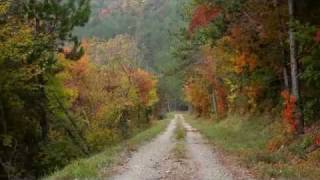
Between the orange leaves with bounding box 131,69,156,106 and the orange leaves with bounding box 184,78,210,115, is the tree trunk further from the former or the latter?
the orange leaves with bounding box 184,78,210,115

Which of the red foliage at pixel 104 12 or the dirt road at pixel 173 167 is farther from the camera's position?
the red foliage at pixel 104 12

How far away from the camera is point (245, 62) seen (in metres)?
32.9

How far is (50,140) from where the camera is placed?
29734mm

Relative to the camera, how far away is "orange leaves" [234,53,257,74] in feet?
105

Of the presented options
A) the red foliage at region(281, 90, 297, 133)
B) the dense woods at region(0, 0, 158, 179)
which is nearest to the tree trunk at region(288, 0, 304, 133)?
the red foliage at region(281, 90, 297, 133)

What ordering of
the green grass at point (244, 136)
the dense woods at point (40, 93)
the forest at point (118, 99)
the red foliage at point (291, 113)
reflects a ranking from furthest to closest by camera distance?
the green grass at point (244, 136) → the dense woods at point (40, 93) → the red foliage at point (291, 113) → the forest at point (118, 99)

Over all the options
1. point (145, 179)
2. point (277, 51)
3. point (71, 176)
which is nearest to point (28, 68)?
point (71, 176)

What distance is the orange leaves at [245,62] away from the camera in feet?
105

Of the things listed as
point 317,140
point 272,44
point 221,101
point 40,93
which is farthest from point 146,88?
point 317,140

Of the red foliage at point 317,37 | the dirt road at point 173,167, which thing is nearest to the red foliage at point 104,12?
the dirt road at point 173,167

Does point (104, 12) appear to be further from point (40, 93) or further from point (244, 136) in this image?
point (40, 93)

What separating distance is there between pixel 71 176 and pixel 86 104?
73.6ft

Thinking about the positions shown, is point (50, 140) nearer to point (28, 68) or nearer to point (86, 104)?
point (28, 68)

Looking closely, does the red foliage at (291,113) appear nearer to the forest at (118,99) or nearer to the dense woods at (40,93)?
the forest at (118,99)
